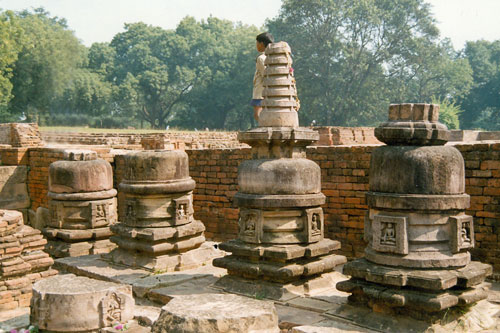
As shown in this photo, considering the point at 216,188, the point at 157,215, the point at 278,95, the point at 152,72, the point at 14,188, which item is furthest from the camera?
the point at 152,72

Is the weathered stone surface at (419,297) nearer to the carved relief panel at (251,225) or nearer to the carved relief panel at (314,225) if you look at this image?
the carved relief panel at (314,225)

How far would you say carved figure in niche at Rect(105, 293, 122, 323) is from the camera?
4094mm

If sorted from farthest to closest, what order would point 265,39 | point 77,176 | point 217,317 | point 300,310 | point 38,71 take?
point 38,71 < point 77,176 < point 265,39 < point 300,310 < point 217,317

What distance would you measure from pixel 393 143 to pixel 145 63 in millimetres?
41333

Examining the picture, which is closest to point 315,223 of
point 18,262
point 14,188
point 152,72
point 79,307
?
point 79,307

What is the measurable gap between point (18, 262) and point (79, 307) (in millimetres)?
1982

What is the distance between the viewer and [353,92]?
33.2 m

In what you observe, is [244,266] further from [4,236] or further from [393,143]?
[4,236]

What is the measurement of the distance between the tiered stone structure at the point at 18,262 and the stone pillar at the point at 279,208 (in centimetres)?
225

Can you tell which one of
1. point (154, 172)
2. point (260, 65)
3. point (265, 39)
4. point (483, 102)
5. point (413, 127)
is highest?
point (483, 102)

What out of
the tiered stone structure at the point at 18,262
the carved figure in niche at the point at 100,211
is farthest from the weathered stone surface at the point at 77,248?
the tiered stone structure at the point at 18,262

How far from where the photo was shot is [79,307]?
4.03 metres

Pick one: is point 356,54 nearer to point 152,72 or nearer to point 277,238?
point 152,72

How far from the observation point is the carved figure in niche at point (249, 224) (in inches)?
189
